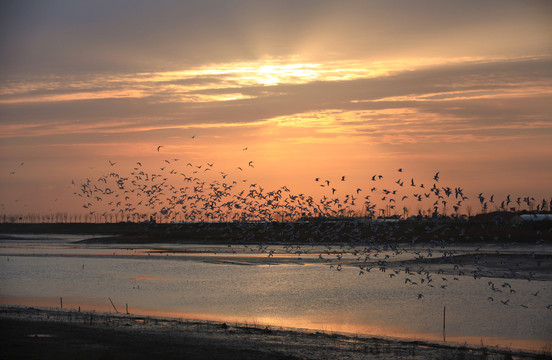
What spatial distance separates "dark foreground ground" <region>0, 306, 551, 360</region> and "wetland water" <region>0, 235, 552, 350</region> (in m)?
3.17

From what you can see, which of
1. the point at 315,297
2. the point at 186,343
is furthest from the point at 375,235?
the point at 186,343

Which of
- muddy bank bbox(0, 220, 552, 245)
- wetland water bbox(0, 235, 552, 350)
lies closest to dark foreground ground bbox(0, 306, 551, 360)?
wetland water bbox(0, 235, 552, 350)

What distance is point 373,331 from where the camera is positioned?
30375 millimetres

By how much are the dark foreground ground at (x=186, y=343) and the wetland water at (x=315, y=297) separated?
125 inches

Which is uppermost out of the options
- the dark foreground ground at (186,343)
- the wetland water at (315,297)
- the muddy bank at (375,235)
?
the muddy bank at (375,235)

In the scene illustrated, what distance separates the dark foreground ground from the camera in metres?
22.4

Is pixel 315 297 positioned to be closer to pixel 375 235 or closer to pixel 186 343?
pixel 186 343

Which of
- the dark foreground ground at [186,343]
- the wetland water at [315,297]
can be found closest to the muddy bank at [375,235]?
the wetland water at [315,297]

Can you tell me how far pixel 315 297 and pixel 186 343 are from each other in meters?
18.6

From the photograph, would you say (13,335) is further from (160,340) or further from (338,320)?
(338,320)

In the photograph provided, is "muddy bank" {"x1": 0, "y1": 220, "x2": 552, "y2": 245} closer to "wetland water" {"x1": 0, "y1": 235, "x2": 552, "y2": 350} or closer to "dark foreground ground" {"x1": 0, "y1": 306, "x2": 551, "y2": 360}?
"wetland water" {"x1": 0, "y1": 235, "x2": 552, "y2": 350}

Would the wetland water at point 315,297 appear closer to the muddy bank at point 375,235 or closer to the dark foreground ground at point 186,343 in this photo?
the dark foreground ground at point 186,343

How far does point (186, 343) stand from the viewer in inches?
977

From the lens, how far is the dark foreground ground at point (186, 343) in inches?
883
